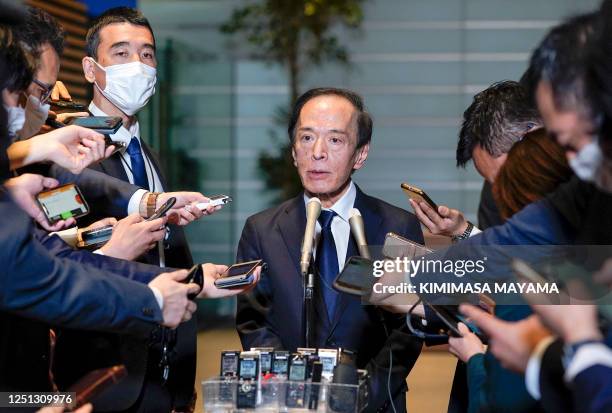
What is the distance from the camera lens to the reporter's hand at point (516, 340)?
200cm

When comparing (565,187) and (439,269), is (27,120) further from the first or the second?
(565,187)

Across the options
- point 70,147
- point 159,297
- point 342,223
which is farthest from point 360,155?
point 159,297

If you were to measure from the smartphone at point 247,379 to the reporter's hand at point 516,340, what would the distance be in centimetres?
68

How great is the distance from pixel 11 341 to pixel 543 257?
142 cm

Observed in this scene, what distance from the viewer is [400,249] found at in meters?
2.98

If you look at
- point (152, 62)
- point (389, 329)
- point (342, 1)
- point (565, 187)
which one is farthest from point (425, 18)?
point (565, 187)

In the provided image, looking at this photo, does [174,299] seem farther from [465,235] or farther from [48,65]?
[465,235]

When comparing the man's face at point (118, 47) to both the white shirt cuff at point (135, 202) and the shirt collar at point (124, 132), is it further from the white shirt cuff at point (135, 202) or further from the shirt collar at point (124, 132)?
the white shirt cuff at point (135, 202)

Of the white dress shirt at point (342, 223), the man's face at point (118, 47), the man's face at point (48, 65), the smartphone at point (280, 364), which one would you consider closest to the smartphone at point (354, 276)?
the smartphone at point (280, 364)

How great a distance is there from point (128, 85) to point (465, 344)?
185 centimetres

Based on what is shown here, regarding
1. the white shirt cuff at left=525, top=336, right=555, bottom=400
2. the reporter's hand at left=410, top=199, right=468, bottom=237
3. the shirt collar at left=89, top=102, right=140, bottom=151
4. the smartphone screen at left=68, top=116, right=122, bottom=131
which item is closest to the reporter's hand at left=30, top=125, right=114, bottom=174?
the smartphone screen at left=68, top=116, right=122, bottom=131

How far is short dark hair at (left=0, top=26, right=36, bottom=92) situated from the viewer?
2.24 m

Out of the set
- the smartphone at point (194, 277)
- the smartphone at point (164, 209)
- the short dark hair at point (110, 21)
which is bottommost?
the smartphone at point (194, 277)

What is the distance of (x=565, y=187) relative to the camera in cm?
242
